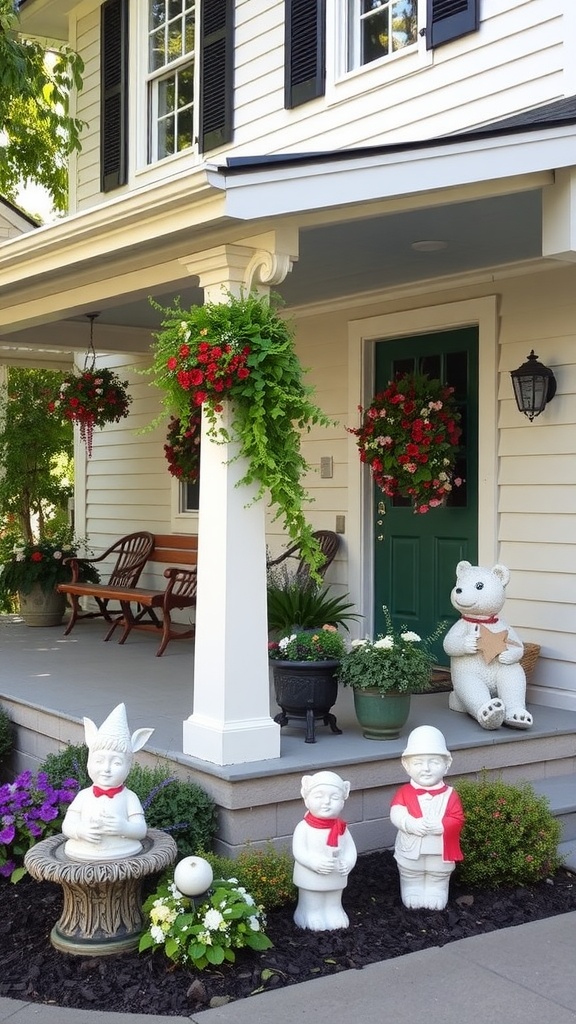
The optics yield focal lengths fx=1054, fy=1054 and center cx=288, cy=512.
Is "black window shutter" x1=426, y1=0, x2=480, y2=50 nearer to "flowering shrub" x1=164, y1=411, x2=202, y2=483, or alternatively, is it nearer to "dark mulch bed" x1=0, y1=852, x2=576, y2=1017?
"flowering shrub" x1=164, y1=411, x2=202, y2=483

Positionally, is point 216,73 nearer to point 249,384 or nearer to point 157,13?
point 157,13

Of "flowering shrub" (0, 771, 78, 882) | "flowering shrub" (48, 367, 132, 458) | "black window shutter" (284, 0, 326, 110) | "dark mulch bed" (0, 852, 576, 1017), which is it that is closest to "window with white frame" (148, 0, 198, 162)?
"black window shutter" (284, 0, 326, 110)

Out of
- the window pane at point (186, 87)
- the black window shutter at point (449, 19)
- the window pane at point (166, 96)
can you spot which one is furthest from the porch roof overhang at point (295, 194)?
the window pane at point (166, 96)

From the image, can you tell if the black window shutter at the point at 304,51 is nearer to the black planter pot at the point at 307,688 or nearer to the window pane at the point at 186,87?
the window pane at the point at 186,87

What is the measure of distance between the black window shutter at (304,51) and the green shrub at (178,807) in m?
4.72

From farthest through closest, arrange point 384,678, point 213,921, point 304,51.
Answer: point 304,51
point 384,678
point 213,921

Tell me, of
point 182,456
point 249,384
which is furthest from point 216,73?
point 249,384

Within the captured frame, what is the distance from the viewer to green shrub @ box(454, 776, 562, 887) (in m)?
4.37

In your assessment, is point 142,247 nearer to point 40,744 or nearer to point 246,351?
point 246,351

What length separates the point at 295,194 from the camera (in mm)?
4262

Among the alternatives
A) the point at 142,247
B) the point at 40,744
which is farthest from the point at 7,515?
the point at 142,247

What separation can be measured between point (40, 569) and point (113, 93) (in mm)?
4158

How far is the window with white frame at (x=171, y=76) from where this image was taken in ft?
27.5

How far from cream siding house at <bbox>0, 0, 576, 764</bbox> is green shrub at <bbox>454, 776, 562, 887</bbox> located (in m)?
0.93
